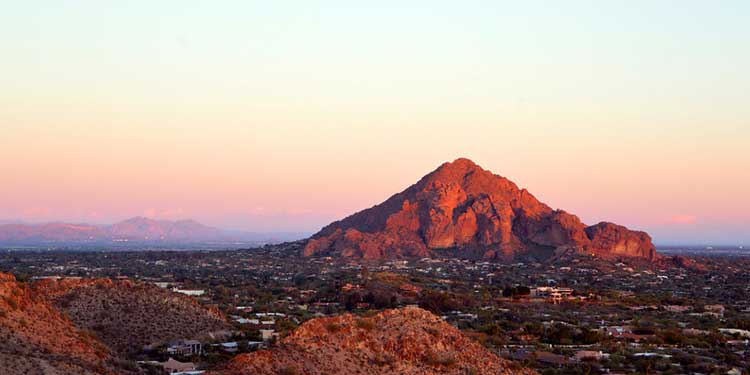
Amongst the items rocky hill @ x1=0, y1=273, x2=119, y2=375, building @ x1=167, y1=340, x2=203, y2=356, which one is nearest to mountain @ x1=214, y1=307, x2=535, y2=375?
rocky hill @ x1=0, y1=273, x2=119, y2=375

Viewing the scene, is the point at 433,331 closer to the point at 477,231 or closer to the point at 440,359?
the point at 440,359

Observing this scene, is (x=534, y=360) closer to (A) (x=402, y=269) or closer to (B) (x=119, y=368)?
(B) (x=119, y=368)

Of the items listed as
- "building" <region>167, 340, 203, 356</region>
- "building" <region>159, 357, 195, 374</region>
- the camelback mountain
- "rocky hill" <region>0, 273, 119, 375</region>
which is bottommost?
"building" <region>159, 357, 195, 374</region>

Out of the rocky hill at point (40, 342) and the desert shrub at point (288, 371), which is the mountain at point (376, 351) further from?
the rocky hill at point (40, 342)

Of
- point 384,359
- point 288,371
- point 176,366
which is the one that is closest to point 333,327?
point 384,359

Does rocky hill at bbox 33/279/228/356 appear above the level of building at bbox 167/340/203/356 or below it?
above

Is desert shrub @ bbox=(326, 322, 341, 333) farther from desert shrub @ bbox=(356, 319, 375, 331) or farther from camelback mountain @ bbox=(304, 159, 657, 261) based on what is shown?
camelback mountain @ bbox=(304, 159, 657, 261)

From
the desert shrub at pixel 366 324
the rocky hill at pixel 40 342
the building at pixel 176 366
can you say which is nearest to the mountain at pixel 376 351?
the desert shrub at pixel 366 324
